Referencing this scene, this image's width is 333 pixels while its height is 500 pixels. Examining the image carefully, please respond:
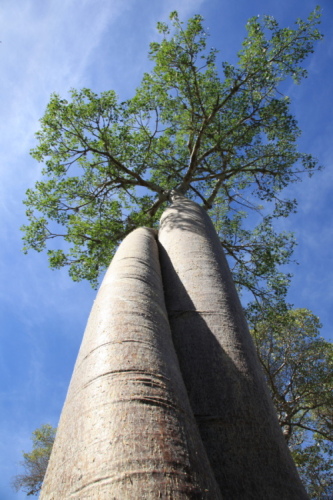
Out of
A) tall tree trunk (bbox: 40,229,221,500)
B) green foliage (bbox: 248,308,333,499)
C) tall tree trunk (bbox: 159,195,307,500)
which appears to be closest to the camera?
tall tree trunk (bbox: 40,229,221,500)

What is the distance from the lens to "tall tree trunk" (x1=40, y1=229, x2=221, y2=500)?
938 mm

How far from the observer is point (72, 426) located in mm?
1207

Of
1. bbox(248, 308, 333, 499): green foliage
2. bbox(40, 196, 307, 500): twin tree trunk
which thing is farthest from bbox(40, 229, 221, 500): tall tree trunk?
bbox(248, 308, 333, 499): green foliage

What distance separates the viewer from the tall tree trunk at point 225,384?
1382 mm

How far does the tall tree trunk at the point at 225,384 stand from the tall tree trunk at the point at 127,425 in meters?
0.27

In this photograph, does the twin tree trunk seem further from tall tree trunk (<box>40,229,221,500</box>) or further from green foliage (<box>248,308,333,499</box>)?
green foliage (<box>248,308,333,499</box>)

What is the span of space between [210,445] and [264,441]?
0.24 meters

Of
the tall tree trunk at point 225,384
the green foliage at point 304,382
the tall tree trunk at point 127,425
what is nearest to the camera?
the tall tree trunk at point 127,425

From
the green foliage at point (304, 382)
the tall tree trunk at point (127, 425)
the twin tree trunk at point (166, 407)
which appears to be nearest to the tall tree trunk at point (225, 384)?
the twin tree trunk at point (166, 407)

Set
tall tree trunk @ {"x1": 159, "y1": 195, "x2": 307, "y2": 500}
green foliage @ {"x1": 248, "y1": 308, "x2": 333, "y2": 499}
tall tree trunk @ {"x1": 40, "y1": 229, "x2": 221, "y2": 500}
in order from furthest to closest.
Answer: green foliage @ {"x1": 248, "y1": 308, "x2": 333, "y2": 499} → tall tree trunk @ {"x1": 159, "y1": 195, "x2": 307, "y2": 500} → tall tree trunk @ {"x1": 40, "y1": 229, "x2": 221, "y2": 500}

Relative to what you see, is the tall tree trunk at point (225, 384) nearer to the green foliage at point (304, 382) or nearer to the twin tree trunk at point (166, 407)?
the twin tree trunk at point (166, 407)

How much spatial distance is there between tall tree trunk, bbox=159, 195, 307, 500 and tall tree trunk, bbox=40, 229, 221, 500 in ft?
0.88

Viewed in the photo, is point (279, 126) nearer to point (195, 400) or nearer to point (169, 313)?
point (169, 313)

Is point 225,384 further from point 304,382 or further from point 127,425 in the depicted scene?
point 304,382
